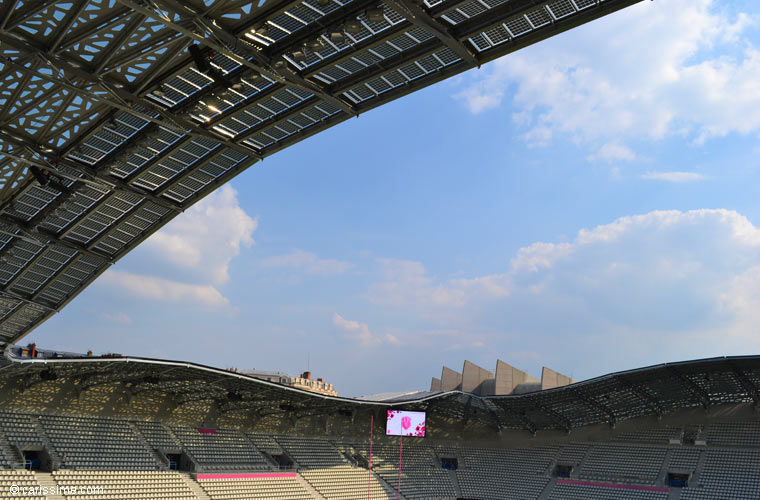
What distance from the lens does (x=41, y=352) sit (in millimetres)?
33062

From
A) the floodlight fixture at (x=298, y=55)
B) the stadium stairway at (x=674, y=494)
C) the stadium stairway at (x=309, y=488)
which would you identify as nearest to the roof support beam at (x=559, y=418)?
the stadium stairway at (x=674, y=494)

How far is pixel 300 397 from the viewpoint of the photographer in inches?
1788

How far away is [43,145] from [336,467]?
33.6m

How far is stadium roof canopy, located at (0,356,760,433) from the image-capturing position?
1362 inches

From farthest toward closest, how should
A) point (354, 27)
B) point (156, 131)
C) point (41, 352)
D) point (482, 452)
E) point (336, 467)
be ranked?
point (482, 452) < point (336, 467) < point (41, 352) < point (156, 131) < point (354, 27)

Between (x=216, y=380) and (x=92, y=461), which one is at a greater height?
(x=216, y=380)

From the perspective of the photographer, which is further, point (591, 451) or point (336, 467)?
point (591, 451)

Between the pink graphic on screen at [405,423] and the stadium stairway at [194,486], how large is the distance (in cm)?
1693

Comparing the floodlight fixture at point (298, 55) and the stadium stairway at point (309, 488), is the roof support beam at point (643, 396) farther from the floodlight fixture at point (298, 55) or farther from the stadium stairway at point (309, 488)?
the floodlight fixture at point (298, 55)

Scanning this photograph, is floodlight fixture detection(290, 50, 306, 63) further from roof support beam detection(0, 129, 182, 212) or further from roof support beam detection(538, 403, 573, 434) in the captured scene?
roof support beam detection(538, 403, 573, 434)

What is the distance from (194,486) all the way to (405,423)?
18815 mm

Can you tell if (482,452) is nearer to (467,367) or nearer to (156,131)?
(467,367)

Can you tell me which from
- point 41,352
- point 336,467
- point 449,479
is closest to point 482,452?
point 449,479

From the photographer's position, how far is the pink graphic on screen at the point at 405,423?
164ft
